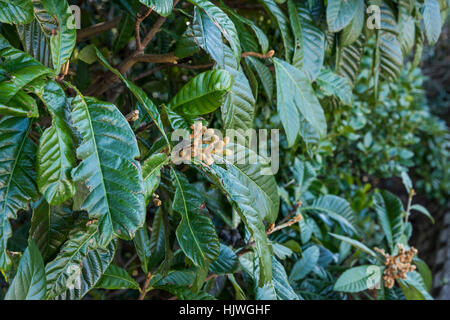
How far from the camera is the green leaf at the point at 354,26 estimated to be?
105 cm

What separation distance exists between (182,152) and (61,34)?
27 cm

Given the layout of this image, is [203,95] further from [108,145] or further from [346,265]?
[346,265]

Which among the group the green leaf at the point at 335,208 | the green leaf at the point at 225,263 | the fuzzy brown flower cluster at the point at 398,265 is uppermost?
the green leaf at the point at 225,263

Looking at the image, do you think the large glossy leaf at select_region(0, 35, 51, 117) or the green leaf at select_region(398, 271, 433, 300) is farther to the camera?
the green leaf at select_region(398, 271, 433, 300)

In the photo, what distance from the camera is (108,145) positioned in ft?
1.93

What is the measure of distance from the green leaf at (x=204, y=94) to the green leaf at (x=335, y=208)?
2.58ft

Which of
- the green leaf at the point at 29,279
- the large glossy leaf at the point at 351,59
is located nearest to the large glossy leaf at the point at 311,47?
the large glossy leaf at the point at 351,59

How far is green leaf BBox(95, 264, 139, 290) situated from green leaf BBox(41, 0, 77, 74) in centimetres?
42

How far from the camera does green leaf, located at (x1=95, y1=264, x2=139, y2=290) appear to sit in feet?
2.68

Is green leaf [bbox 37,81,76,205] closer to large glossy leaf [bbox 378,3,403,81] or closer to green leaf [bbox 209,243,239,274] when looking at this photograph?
green leaf [bbox 209,243,239,274]

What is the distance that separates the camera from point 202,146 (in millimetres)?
686

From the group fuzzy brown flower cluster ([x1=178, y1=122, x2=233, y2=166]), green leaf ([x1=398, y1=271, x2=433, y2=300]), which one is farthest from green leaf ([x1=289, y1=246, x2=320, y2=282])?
fuzzy brown flower cluster ([x1=178, y1=122, x2=233, y2=166])

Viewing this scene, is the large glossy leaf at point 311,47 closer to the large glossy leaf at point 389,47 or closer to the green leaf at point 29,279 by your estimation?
the large glossy leaf at point 389,47
